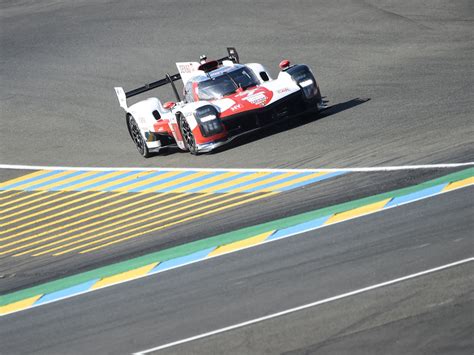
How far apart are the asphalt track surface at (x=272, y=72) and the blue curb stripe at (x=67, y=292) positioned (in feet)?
1.41

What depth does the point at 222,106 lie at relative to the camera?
18969 mm

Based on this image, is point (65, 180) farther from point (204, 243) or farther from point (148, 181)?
point (204, 243)

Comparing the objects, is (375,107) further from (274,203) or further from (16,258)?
(16,258)

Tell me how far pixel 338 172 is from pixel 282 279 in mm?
4837

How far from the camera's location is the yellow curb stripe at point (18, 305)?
1288 centimetres

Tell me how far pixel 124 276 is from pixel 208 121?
6.17 m

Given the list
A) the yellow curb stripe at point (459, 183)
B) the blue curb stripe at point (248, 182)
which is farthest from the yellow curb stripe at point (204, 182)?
the yellow curb stripe at point (459, 183)

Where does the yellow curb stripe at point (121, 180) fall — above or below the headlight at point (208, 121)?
below

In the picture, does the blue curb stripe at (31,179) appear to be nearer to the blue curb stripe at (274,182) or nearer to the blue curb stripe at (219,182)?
the blue curb stripe at (219,182)

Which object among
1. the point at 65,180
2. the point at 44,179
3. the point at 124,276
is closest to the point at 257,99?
the point at 65,180

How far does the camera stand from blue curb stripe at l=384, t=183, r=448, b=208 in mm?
13195

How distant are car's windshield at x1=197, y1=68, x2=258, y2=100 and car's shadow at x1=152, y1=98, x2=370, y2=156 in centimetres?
96

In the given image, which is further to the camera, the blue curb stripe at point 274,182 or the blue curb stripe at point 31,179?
the blue curb stripe at point 31,179

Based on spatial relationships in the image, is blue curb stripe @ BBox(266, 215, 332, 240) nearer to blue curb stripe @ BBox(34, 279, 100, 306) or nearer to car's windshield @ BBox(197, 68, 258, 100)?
blue curb stripe @ BBox(34, 279, 100, 306)
